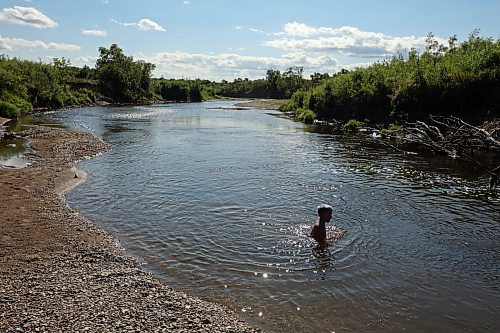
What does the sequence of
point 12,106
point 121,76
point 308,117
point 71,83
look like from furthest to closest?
point 121,76
point 71,83
point 308,117
point 12,106

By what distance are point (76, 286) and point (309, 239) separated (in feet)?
24.6

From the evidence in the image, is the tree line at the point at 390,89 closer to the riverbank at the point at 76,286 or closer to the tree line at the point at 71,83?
the tree line at the point at 71,83

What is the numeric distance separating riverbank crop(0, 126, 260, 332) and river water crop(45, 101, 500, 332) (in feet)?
2.55

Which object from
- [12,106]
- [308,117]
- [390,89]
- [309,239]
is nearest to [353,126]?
[390,89]

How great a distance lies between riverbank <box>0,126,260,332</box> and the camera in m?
9.00

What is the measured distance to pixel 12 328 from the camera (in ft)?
28.0

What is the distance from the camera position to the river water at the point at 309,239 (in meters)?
10.4

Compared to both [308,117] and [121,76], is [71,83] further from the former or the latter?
[308,117]

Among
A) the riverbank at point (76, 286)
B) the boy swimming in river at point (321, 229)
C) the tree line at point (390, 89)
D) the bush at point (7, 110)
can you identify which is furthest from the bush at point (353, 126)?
the bush at point (7, 110)

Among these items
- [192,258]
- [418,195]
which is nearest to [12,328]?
[192,258]

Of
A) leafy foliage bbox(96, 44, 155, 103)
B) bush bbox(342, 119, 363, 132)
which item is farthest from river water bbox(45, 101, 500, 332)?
leafy foliage bbox(96, 44, 155, 103)

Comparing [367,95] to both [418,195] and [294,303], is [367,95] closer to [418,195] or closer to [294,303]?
[418,195]

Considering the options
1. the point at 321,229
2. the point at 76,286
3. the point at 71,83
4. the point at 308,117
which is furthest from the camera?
the point at 71,83

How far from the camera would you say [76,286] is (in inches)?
416
